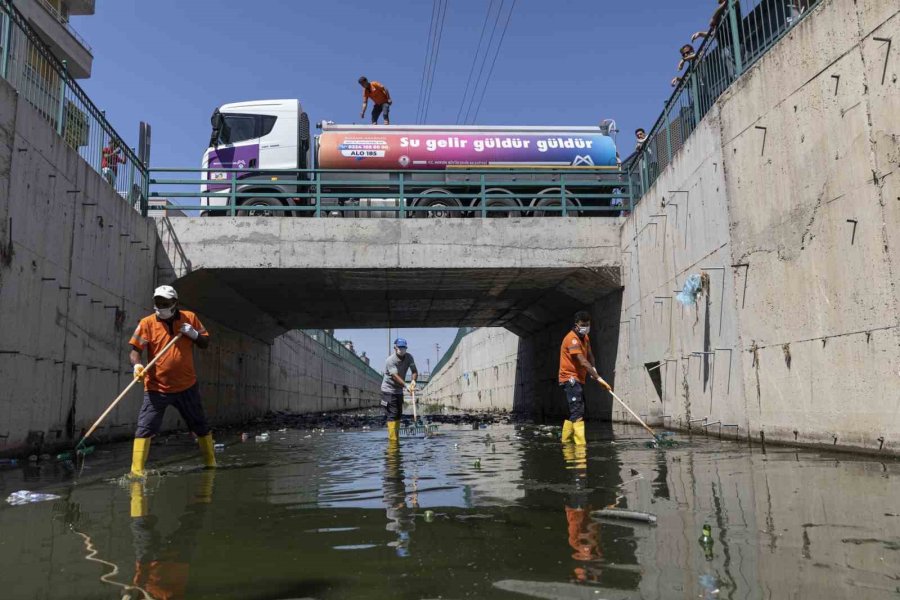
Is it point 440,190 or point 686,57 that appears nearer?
point 686,57

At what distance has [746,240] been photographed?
831cm

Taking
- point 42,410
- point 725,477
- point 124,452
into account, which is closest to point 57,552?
point 725,477

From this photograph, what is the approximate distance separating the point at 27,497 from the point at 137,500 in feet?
2.88

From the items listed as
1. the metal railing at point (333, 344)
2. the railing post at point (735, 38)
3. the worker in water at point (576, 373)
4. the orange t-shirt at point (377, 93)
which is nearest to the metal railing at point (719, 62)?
the railing post at point (735, 38)

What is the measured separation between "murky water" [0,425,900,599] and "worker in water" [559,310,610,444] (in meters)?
2.39

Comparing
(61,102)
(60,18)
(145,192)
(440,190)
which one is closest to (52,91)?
(61,102)

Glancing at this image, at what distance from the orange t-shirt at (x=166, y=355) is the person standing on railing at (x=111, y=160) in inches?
221

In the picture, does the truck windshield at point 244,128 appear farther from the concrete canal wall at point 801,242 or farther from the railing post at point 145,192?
the concrete canal wall at point 801,242

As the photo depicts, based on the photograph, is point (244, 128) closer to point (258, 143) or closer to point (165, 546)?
point (258, 143)

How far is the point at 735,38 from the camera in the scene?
8914mm

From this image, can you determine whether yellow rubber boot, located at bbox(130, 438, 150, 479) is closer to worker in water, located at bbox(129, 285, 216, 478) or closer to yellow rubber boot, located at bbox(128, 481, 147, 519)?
worker in water, located at bbox(129, 285, 216, 478)

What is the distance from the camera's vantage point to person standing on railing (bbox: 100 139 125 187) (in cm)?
1115

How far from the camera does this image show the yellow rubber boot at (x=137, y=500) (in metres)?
4.19

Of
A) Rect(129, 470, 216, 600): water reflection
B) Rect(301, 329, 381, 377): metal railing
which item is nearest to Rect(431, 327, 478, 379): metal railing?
Rect(301, 329, 381, 377): metal railing
